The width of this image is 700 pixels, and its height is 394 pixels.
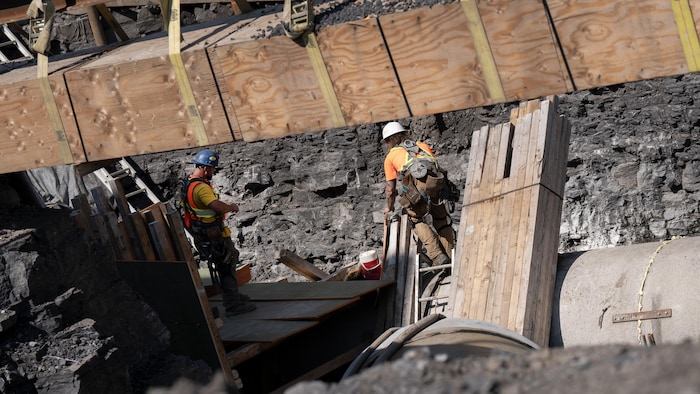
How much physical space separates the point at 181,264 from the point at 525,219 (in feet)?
9.81

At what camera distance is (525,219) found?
7.63 meters

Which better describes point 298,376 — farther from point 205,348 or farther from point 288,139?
point 288,139

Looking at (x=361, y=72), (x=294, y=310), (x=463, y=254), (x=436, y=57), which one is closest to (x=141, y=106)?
(x=361, y=72)

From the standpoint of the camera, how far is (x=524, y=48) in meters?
5.42

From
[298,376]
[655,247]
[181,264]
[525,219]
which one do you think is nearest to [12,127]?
[181,264]

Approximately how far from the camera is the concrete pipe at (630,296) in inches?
269

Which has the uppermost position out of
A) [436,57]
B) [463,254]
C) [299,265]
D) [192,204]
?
[436,57]

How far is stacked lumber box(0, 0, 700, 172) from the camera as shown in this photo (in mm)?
5289

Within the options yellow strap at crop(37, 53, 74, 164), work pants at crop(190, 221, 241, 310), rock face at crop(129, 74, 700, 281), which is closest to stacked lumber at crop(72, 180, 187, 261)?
work pants at crop(190, 221, 241, 310)

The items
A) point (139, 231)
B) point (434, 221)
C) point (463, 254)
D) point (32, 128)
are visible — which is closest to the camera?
point (32, 128)

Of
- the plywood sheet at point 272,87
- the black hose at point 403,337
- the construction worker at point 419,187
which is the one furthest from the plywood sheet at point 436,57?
the construction worker at point 419,187

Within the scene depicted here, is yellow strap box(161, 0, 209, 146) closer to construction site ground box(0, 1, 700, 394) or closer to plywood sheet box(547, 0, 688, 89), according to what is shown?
construction site ground box(0, 1, 700, 394)

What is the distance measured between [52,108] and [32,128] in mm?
238

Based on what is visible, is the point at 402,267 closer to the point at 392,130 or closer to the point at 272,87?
the point at 392,130
